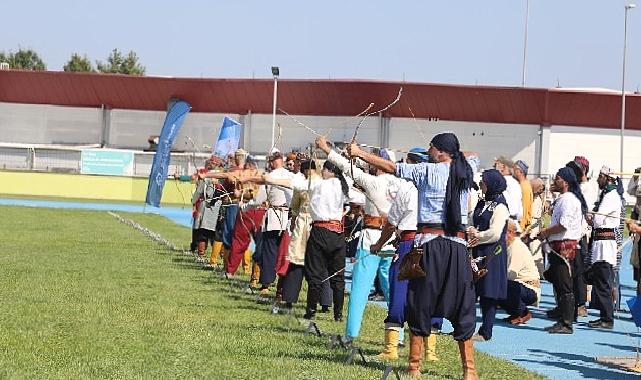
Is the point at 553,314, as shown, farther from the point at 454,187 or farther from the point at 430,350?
the point at 454,187

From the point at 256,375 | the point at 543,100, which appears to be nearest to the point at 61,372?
the point at 256,375

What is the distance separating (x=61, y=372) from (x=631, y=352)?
6.34 meters

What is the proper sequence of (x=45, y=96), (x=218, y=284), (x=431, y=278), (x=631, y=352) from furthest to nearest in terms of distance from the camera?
(x=45, y=96) < (x=218, y=284) < (x=631, y=352) < (x=431, y=278)

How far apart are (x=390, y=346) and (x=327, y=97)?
49.7 metres

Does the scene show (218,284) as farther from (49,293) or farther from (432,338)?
(432,338)

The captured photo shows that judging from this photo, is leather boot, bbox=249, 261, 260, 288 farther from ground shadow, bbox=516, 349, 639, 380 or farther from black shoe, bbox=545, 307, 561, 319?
ground shadow, bbox=516, 349, 639, 380

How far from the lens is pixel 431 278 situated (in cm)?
962

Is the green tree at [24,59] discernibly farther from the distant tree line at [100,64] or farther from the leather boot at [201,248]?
the leather boot at [201,248]

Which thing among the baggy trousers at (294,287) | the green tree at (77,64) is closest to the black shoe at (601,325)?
the baggy trousers at (294,287)

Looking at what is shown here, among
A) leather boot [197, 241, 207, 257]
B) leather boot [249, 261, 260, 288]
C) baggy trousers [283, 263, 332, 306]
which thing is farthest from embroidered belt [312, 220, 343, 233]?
leather boot [197, 241, 207, 257]

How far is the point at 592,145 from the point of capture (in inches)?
Answer: 2333

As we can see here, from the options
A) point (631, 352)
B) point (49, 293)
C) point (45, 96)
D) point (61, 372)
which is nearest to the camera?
point (61, 372)

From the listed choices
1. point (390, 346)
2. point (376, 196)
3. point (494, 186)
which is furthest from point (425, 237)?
point (494, 186)

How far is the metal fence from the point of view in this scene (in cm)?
5434
